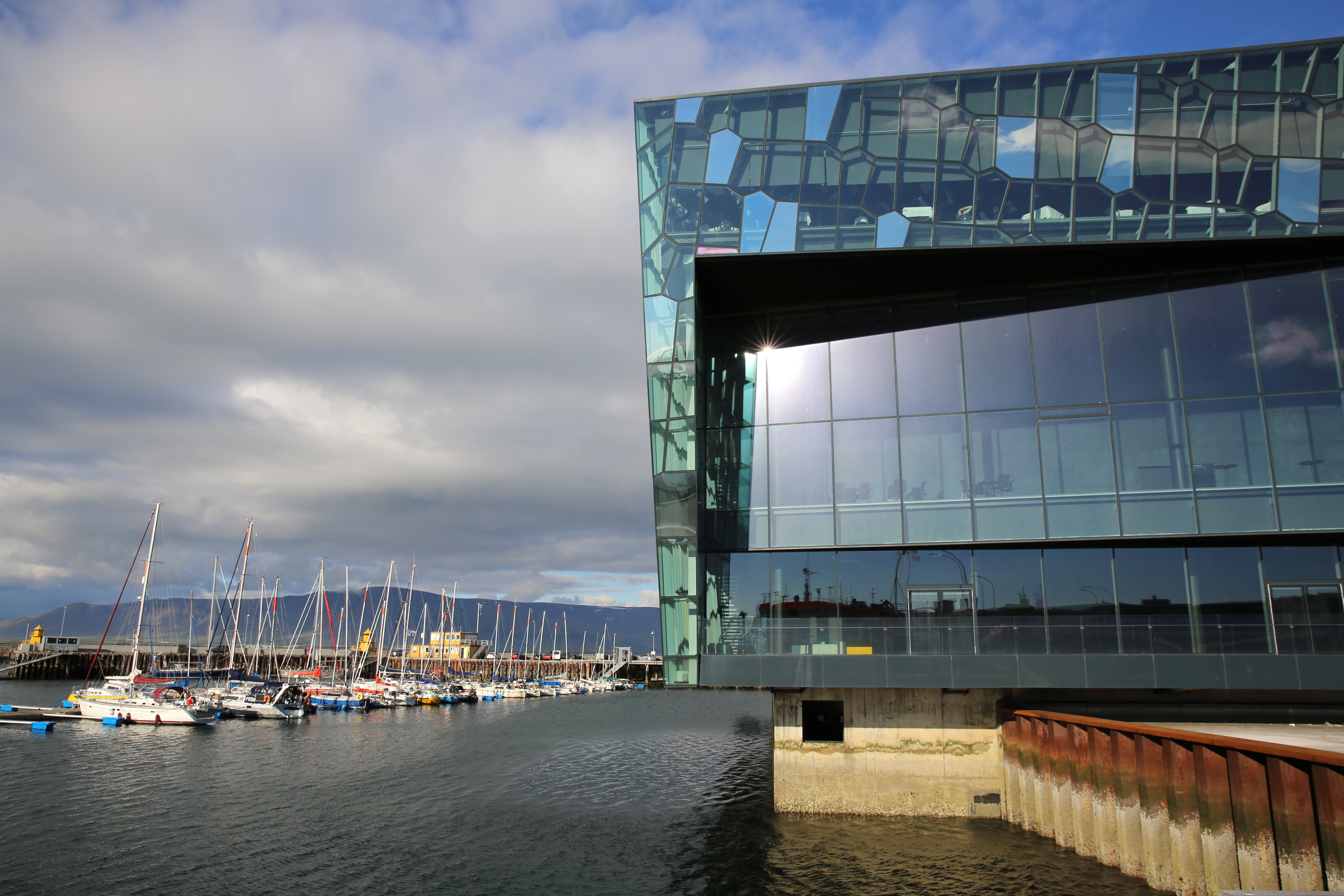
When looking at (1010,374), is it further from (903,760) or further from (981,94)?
(903,760)

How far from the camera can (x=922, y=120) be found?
2462 cm

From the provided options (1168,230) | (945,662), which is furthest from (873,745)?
(1168,230)

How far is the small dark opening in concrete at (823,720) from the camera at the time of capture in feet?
81.2

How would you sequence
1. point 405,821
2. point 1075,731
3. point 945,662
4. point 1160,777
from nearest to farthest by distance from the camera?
point 1160,777
point 1075,731
point 945,662
point 405,821

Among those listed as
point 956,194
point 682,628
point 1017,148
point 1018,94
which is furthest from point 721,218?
point 682,628

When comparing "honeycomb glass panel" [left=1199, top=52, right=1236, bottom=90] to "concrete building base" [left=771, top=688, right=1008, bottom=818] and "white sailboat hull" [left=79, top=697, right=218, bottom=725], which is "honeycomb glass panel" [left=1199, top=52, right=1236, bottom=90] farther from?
"white sailboat hull" [left=79, top=697, right=218, bottom=725]

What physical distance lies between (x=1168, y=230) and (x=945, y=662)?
14.1m

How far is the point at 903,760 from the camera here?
23.3 meters

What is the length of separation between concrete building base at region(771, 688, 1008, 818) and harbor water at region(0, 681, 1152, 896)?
Answer: 535 mm

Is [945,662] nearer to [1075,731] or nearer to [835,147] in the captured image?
[1075,731]

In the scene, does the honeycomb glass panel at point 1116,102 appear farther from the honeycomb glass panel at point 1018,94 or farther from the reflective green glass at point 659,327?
the reflective green glass at point 659,327

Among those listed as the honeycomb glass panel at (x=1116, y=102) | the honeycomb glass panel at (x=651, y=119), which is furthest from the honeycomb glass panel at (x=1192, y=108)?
the honeycomb glass panel at (x=651, y=119)

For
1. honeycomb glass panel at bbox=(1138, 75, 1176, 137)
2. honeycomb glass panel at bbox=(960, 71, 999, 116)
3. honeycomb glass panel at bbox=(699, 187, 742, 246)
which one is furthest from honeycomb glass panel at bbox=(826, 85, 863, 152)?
honeycomb glass panel at bbox=(1138, 75, 1176, 137)

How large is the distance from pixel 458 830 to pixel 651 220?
2026 centimetres
